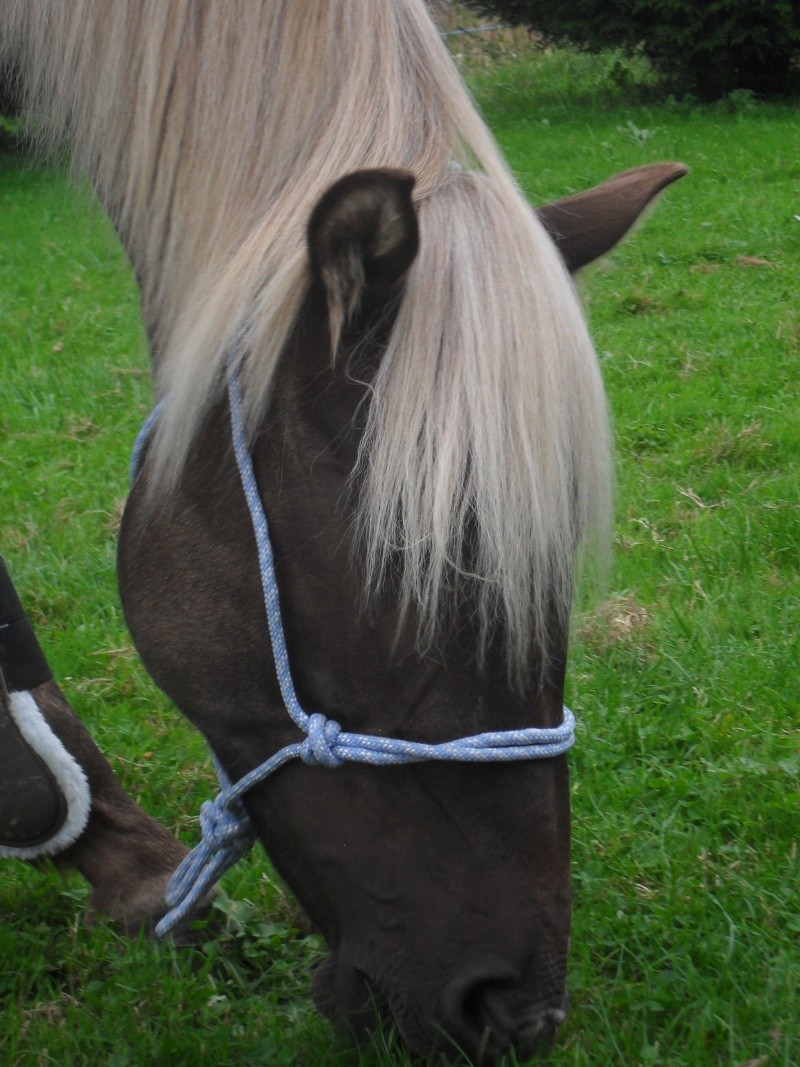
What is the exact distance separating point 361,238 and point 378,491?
1.02ft

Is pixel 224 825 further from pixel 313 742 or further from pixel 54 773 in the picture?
pixel 54 773

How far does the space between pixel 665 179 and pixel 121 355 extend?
14.9 ft

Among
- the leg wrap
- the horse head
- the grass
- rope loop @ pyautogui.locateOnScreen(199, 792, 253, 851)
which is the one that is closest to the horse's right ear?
the horse head

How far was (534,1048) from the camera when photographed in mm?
1549

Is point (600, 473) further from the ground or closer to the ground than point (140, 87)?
closer to the ground

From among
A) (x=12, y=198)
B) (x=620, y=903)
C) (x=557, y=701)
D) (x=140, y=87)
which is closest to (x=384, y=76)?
(x=140, y=87)

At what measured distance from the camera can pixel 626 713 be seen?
2967 millimetres

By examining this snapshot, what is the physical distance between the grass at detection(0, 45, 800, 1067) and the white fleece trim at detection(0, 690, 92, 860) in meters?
0.20

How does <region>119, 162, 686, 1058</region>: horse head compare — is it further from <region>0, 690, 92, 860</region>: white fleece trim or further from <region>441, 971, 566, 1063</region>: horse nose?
<region>0, 690, 92, 860</region>: white fleece trim

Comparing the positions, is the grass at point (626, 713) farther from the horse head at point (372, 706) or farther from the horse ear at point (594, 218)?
the horse head at point (372, 706)

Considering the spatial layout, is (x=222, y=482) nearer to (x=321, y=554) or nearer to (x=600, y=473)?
(x=321, y=554)

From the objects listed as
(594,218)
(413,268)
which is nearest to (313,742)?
(413,268)

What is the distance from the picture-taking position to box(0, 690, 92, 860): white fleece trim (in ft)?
7.10

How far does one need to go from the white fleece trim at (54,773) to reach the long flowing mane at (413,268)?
64 cm
